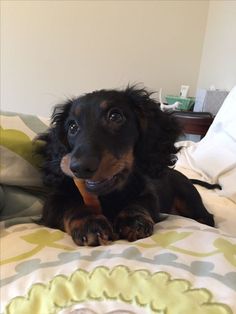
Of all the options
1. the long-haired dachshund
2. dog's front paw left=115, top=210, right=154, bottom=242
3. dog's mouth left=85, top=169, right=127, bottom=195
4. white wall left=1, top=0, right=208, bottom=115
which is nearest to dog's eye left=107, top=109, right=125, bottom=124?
the long-haired dachshund

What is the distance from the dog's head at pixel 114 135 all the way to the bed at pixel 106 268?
140 millimetres

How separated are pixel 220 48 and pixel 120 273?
2.65m

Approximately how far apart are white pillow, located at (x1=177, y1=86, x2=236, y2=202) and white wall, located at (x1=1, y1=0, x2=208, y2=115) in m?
1.81

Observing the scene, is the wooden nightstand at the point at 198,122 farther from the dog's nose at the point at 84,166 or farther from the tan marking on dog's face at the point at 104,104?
the dog's nose at the point at 84,166

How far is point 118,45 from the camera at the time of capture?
3.39m

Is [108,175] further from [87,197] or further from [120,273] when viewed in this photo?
[120,273]

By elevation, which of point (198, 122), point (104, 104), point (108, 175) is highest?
point (104, 104)

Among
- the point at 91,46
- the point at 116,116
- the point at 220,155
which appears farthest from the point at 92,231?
the point at 91,46

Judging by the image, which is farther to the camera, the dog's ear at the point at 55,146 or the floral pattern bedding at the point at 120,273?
the dog's ear at the point at 55,146

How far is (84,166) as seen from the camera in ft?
2.41

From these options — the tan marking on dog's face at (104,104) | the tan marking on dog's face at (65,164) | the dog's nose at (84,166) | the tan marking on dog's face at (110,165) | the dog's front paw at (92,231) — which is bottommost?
the dog's front paw at (92,231)

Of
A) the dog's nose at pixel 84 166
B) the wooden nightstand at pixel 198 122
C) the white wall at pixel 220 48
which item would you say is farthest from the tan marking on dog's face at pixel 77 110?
the white wall at pixel 220 48

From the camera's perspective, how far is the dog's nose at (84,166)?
2.42 ft

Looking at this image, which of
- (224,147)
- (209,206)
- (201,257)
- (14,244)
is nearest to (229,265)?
(201,257)
